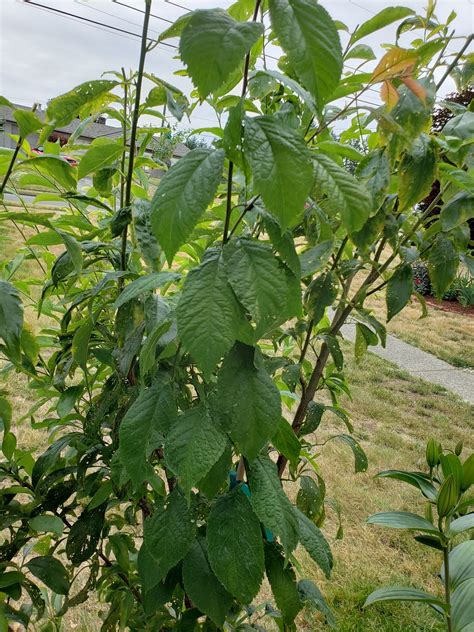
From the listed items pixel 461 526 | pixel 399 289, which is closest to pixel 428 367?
pixel 461 526

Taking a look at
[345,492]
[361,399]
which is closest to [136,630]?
[345,492]

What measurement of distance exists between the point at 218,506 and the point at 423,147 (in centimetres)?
49

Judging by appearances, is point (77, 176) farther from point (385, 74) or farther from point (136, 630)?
point (136, 630)

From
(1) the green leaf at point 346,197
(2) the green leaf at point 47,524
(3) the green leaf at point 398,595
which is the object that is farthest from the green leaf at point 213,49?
(3) the green leaf at point 398,595

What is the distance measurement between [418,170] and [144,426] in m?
0.44

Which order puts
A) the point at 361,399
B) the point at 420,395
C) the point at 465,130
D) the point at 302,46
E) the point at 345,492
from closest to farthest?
the point at 302,46
the point at 465,130
the point at 345,492
the point at 361,399
the point at 420,395

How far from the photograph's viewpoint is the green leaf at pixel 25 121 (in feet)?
2.03

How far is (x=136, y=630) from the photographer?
980 mm

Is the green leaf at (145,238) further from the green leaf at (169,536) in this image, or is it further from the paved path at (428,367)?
the paved path at (428,367)

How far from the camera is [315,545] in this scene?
694mm

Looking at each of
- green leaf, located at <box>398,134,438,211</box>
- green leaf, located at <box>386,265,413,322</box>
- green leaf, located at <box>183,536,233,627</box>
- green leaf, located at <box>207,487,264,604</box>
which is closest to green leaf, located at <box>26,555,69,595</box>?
green leaf, located at <box>183,536,233,627</box>

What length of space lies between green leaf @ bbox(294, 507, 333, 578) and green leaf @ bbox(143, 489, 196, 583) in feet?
0.53

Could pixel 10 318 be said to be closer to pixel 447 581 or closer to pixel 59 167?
pixel 59 167

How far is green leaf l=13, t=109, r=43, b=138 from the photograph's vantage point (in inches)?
24.4
